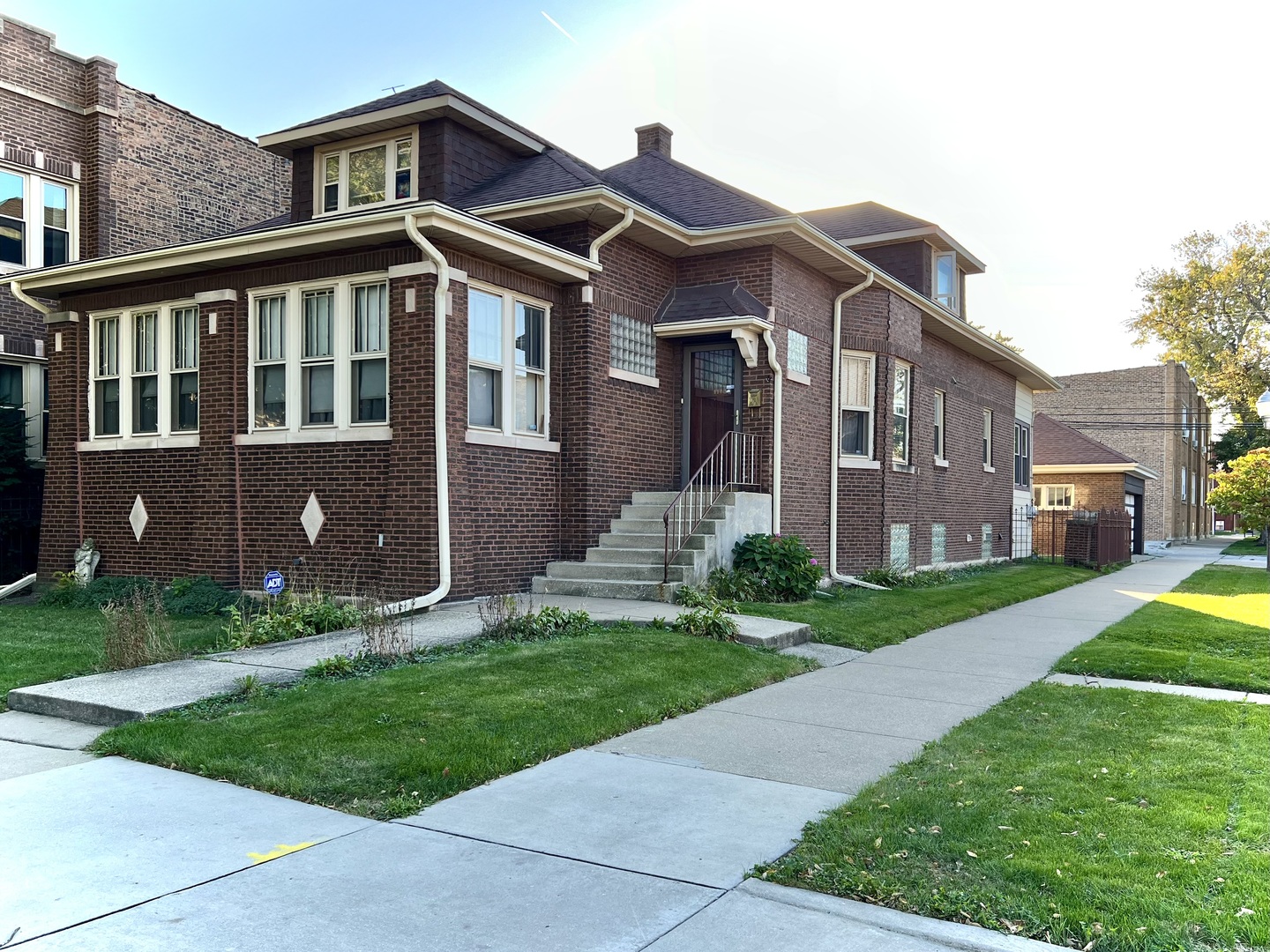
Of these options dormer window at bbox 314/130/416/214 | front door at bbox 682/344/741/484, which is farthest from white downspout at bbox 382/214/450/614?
front door at bbox 682/344/741/484

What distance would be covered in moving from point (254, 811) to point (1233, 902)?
4.26 meters

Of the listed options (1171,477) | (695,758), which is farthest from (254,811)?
(1171,477)

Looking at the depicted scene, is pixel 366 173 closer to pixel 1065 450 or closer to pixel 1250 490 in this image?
pixel 1250 490

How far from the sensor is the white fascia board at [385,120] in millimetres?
13992

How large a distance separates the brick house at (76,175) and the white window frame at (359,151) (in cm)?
503

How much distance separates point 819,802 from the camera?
525 cm

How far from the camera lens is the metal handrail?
13.1 m

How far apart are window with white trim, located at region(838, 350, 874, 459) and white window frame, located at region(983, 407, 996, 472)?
898 cm

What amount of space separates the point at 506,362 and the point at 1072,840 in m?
9.15

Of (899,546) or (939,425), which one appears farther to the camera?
(939,425)

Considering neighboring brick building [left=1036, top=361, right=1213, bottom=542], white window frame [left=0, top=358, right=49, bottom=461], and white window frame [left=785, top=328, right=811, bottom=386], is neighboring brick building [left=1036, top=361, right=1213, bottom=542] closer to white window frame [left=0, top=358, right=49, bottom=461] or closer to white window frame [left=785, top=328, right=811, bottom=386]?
white window frame [left=785, top=328, right=811, bottom=386]

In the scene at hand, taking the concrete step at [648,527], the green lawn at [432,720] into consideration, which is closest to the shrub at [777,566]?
the concrete step at [648,527]

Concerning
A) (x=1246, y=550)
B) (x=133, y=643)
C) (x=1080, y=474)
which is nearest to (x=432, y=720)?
(x=133, y=643)

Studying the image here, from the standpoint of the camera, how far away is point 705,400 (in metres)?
15.0
